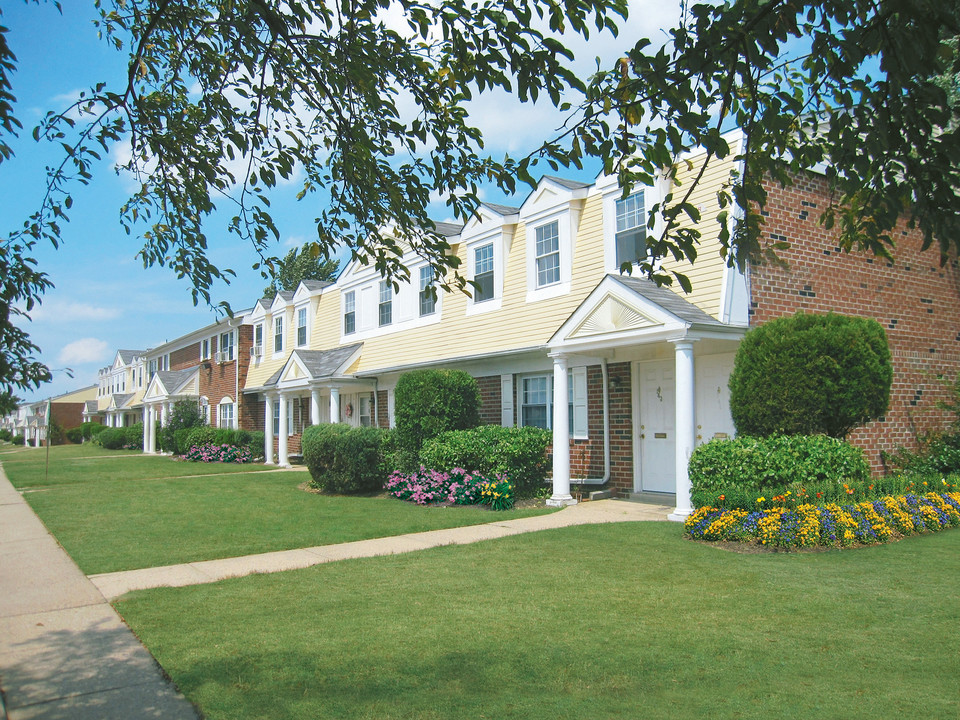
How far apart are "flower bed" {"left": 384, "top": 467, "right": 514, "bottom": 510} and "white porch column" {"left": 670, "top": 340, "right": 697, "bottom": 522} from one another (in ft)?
10.6

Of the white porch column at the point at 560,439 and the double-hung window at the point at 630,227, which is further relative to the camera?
the double-hung window at the point at 630,227

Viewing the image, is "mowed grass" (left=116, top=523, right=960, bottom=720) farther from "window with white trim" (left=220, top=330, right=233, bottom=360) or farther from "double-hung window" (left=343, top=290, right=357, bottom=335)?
"window with white trim" (left=220, top=330, right=233, bottom=360)

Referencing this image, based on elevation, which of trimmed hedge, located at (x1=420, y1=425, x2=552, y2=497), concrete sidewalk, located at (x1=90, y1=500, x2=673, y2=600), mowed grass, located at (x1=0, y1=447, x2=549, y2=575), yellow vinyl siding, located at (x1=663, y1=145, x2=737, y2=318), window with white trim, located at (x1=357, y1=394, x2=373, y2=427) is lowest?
mowed grass, located at (x1=0, y1=447, x2=549, y2=575)

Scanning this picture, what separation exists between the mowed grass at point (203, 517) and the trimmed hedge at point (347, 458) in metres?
0.53

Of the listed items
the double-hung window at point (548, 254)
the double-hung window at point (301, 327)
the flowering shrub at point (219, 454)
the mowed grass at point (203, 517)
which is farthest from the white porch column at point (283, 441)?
the double-hung window at point (548, 254)

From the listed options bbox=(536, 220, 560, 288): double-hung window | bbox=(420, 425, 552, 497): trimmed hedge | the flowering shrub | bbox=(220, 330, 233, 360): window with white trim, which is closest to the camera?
bbox=(420, 425, 552, 497): trimmed hedge

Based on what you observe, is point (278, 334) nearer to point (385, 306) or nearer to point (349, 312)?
point (349, 312)

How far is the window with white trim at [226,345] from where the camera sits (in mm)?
33406

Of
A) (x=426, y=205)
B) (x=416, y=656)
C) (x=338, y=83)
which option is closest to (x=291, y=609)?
(x=416, y=656)

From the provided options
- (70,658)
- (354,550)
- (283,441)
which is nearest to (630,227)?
(354,550)

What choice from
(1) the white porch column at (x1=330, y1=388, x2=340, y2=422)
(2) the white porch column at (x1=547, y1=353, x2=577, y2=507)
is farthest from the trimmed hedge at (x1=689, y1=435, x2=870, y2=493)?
(1) the white porch column at (x1=330, y1=388, x2=340, y2=422)

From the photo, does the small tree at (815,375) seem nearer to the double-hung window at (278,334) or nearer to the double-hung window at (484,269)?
the double-hung window at (484,269)

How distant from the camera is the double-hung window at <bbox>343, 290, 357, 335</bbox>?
76.4 feet

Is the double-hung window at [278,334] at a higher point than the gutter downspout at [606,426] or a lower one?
higher
